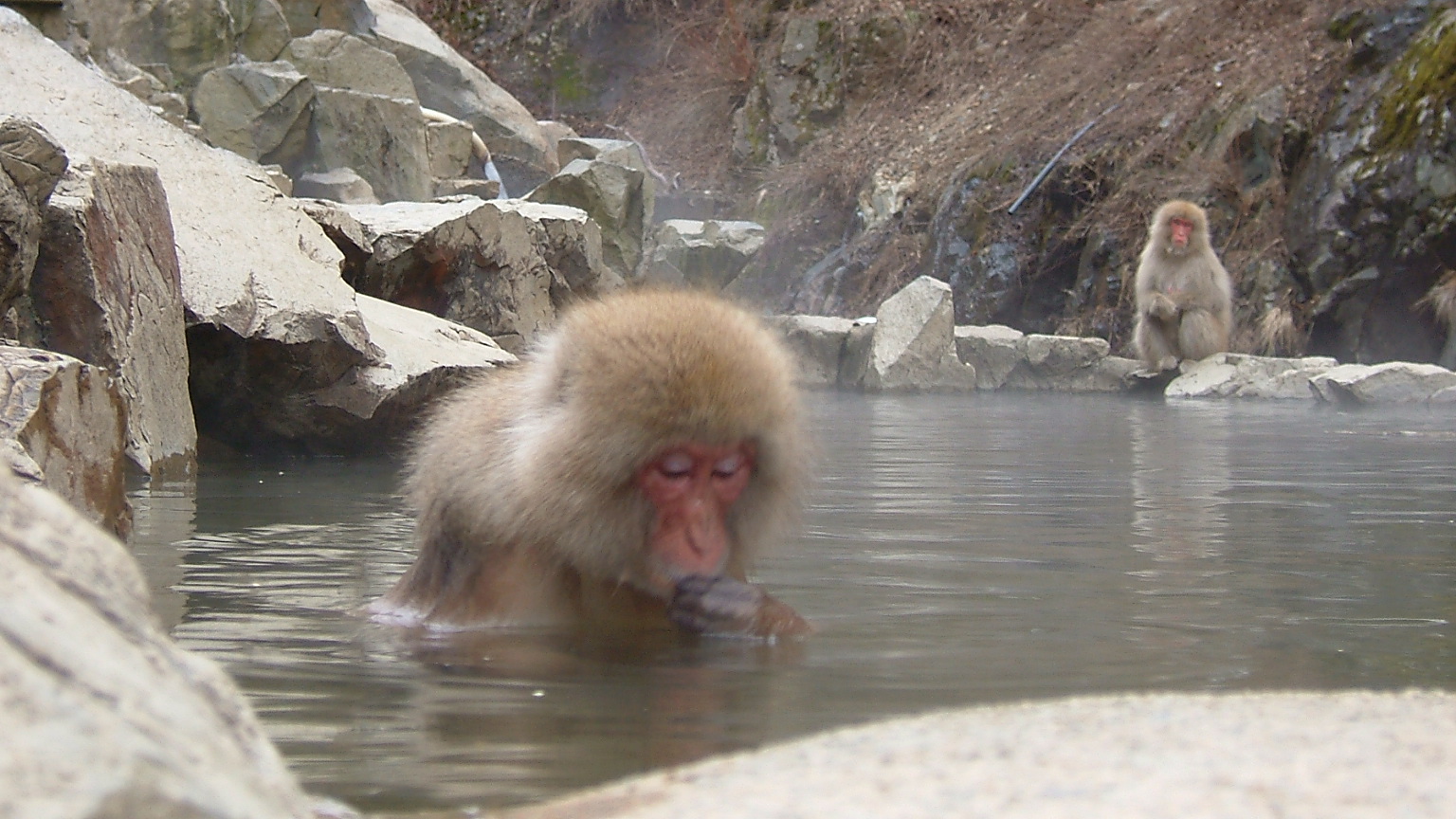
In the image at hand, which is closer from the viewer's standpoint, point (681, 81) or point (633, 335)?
point (633, 335)

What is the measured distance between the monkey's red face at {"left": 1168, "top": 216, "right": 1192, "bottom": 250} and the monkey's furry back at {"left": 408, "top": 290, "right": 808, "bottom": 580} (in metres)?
11.5

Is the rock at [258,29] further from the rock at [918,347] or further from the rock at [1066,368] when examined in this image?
the rock at [1066,368]

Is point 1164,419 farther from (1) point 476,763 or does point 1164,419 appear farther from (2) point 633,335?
(1) point 476,763

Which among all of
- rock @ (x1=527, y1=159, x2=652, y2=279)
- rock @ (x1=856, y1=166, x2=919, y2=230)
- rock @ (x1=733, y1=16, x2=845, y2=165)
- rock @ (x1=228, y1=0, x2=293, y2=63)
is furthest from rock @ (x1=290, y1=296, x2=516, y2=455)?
rock @ (x1=733, y1=16, x2=845, y2=165)

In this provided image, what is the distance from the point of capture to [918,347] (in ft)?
45.2

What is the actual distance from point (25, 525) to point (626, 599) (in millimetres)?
1683

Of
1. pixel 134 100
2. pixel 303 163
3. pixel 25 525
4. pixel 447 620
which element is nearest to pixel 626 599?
pixel 447 620

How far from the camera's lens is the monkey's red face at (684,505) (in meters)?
2.81

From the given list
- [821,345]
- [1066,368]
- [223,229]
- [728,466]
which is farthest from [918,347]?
[728,466]

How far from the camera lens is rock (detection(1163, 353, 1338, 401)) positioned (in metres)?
12.3

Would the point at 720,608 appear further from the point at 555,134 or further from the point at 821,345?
the point at 555,134

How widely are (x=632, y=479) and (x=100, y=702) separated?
1.66 metres

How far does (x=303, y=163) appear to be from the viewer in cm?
1284

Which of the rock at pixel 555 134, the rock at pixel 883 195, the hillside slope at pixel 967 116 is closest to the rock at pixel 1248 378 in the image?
the hillside slope at pixel 967 116
